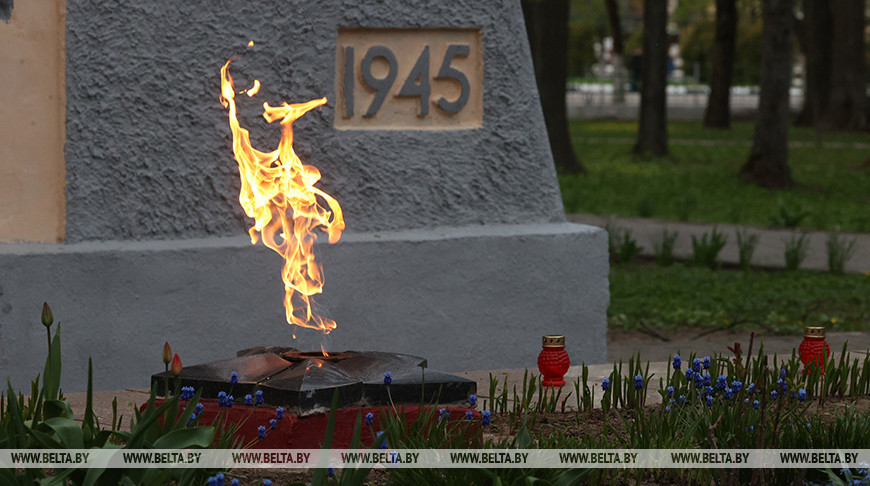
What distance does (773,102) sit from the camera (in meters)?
15.9

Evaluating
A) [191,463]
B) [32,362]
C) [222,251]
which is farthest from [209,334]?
[191,463]

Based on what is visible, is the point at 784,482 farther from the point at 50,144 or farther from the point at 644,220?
the point at 644,220

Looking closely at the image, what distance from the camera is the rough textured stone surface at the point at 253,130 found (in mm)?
5270

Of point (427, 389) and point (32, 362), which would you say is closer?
point (427, 389)

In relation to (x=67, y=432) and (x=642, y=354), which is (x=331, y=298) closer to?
(x=642, y=354)

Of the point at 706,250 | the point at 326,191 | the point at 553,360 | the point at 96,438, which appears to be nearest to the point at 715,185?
the point at 706,250

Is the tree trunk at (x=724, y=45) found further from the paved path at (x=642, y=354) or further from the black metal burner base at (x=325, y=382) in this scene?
the black metal burner base at (x=325, y=382)

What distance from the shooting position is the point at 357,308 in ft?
17.9

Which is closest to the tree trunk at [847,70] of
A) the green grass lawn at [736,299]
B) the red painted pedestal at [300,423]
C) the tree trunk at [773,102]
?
the tree trunk at [773,102]

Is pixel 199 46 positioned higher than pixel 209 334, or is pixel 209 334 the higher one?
pixel 199 46

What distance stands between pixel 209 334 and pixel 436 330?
105 cm

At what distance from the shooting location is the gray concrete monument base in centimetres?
512

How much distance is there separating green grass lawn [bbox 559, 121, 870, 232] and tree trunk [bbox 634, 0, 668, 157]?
18.4 inches

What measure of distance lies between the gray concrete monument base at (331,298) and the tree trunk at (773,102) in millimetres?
10748
